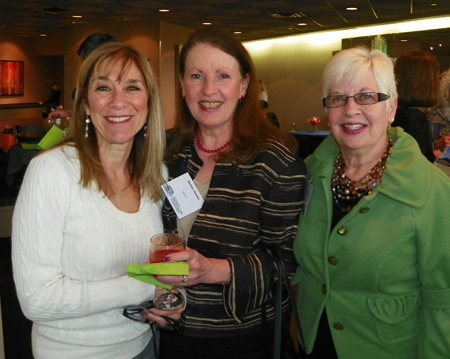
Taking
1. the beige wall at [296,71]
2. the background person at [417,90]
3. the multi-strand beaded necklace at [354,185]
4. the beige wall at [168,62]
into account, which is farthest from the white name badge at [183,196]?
the beige wall at [296,71]

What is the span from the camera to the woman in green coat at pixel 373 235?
5.39 feet

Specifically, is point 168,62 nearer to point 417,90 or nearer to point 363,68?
point 417,90

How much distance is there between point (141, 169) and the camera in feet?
6.40

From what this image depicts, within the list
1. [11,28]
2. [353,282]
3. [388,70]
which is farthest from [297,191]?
[11,28]

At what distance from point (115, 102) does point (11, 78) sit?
56.4ft

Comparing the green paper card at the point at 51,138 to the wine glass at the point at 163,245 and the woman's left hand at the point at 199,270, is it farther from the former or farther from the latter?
the woman's left hand at the point at 199,270

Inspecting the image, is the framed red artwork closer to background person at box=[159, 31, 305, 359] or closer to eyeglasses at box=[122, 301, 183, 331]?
background person at box=[159, 31, 305, 359]

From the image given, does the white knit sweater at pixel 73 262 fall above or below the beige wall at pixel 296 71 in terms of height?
below

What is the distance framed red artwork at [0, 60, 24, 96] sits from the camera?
16969mm

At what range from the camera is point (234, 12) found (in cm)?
942

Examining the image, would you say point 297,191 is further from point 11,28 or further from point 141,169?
point 11,28

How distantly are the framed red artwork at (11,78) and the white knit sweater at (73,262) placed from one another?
55.6ft

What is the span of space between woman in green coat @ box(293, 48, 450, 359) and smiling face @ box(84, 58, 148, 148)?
0.67 m

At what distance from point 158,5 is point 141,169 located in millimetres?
7608
